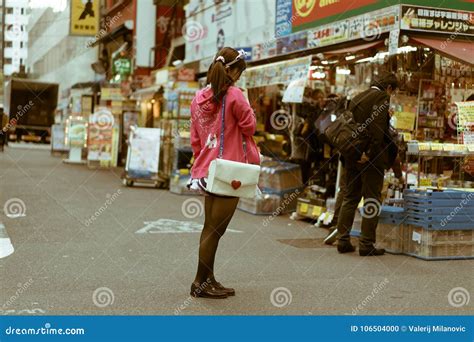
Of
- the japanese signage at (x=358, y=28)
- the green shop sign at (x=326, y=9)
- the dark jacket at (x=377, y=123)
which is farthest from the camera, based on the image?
the green shop sign at (x=326, y=9)

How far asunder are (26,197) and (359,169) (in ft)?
24.9

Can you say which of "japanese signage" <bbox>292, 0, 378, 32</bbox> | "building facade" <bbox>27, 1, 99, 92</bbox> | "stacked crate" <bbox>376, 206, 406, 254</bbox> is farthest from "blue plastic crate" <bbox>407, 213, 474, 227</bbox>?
"building facade" <bbox>27, 1, 99, 92</bbox>

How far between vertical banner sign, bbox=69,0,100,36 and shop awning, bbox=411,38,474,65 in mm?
15120

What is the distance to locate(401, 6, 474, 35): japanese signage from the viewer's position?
33.7 feet

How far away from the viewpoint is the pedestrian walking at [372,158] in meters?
7.85

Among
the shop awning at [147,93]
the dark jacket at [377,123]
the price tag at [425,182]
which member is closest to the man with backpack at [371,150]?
the dark jacket at [377,123]

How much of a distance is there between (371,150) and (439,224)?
43.8 inches

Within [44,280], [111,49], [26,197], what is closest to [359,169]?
A: [44,280]

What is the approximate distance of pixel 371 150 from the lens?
7828 mm

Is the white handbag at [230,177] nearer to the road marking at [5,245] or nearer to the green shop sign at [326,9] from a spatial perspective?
the road marking at [5,245]

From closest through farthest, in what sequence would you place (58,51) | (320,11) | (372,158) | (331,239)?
(372,158), (331,239), (320,11), (58,51)

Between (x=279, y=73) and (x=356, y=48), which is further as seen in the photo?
(x=279, y=73)

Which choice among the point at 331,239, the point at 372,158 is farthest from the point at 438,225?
the point at 331,239

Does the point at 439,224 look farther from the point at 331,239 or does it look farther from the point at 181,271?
the point at 181,271
